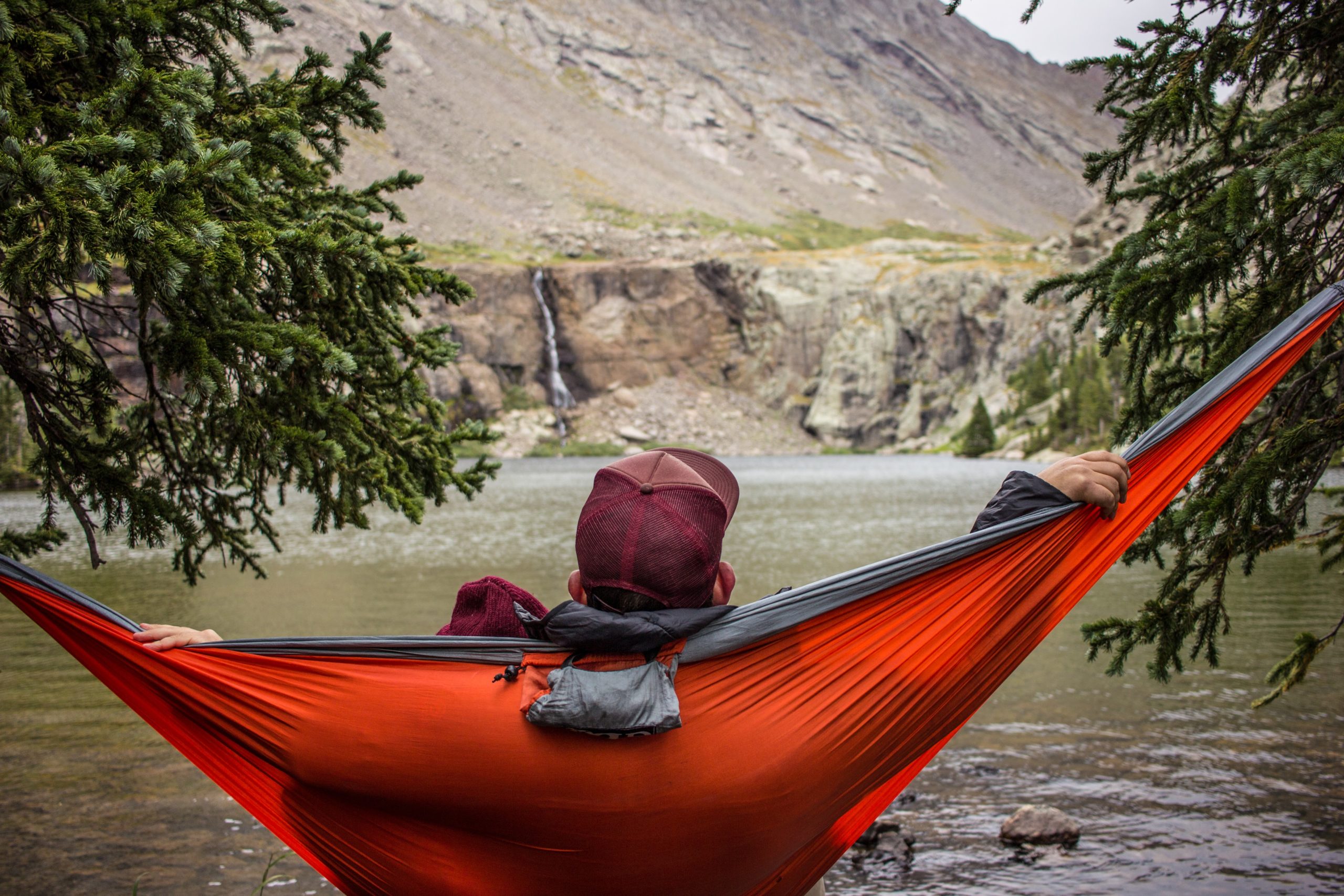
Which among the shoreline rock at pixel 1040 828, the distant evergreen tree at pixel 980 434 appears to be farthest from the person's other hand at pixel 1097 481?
the distant evergreen tree at pixel 980 434

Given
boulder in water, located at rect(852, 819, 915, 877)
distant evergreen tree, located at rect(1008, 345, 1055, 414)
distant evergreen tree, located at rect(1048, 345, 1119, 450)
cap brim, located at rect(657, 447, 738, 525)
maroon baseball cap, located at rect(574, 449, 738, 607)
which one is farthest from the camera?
distant evergreen tree, located at rect(1008, 345, 1055, 414)

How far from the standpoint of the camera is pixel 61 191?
3.37 metres

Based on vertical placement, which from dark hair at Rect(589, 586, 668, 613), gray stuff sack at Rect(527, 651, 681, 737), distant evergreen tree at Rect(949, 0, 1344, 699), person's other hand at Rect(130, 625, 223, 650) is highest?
distant evergreen tree at Rect(949, 0, 1344, 699)

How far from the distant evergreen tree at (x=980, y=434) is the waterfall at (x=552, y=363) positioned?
5302cm

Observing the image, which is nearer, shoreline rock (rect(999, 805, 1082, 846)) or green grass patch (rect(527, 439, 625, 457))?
shoreline rock (rect(999, 805, 1082, 846))

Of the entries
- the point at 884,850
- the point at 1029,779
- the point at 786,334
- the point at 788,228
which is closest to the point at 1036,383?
the point at 786,334

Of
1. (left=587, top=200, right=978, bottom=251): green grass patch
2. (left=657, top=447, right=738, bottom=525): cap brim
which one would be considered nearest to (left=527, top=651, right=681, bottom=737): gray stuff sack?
(left=657, top=447, right=738, bottom=525): cap brim

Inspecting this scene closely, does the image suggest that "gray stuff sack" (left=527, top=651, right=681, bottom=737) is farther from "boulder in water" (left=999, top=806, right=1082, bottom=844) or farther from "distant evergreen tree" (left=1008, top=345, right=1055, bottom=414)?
"distant evergreen tree" (left=1008, top=345, right=1055, bottom=414)

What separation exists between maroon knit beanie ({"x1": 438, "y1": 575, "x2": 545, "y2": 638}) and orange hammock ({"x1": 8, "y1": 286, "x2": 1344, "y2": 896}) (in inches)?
6.3

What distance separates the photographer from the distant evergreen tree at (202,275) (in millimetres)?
3486

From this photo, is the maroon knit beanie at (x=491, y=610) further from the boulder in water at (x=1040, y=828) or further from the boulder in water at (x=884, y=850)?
the boulder in water at (x=1040, y=828)

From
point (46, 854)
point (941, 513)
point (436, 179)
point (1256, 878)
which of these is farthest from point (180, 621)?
point (436, 179)

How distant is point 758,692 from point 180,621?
53.9 ft

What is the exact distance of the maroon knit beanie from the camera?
2250mm
